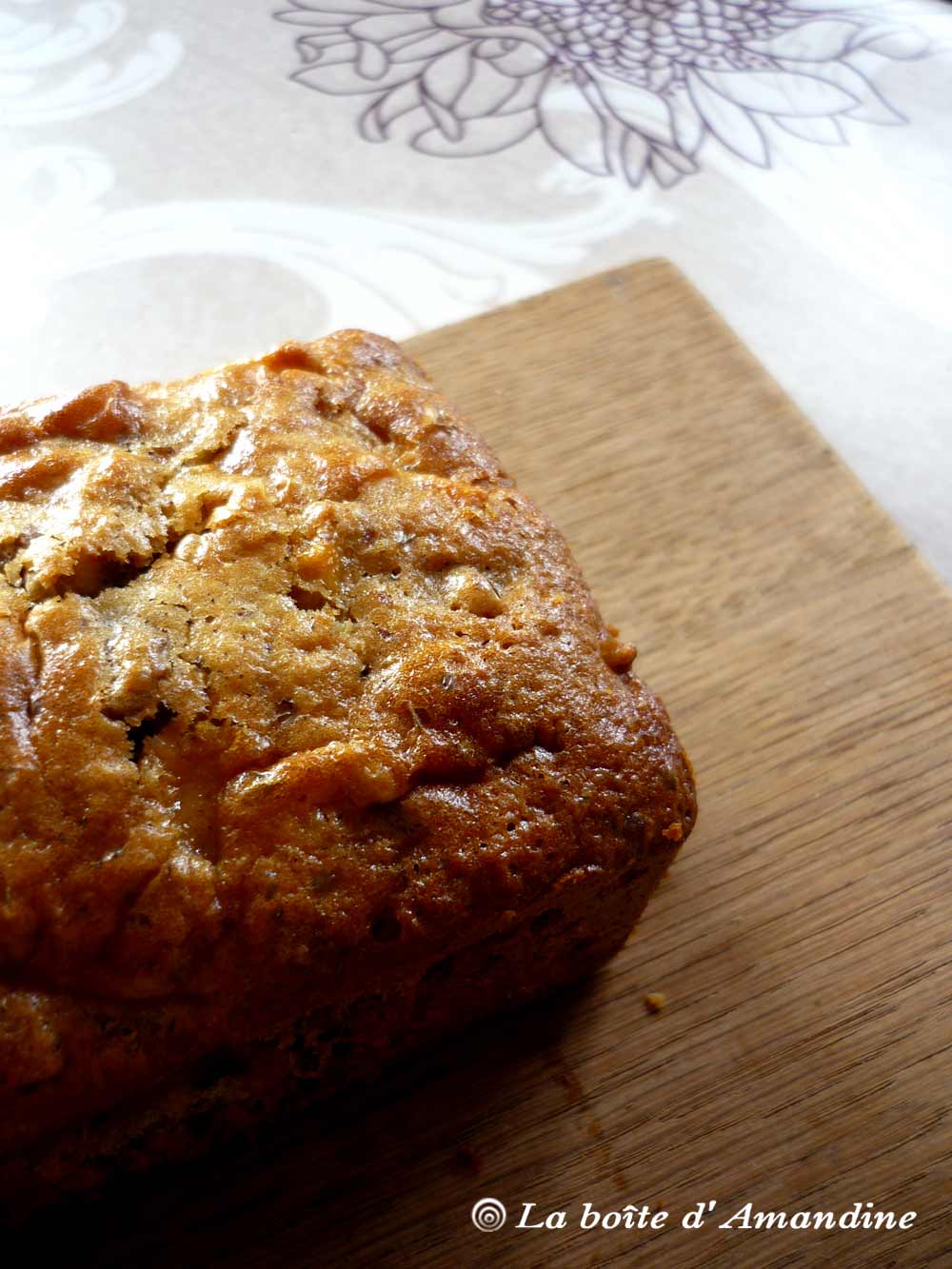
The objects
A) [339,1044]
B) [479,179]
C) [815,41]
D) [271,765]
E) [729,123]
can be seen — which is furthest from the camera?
[815,41]

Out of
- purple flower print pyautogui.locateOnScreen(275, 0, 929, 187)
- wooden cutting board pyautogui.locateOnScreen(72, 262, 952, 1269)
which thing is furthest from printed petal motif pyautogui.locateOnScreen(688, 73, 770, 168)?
wooden cutting board pyautogui.locateOnScreen(72, 262, 952, 1269)

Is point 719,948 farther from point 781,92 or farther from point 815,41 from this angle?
point 815,41

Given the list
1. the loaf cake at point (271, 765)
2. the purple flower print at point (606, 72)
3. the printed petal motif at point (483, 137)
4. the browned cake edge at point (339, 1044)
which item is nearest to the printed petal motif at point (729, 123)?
the purple flower print at point (606, 72)

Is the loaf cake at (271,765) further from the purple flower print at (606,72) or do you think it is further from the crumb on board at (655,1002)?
the purple flower print at (606,72)

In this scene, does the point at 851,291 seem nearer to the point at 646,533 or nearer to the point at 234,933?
the point at 646,533

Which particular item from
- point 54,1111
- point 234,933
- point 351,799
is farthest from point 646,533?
point 54,1111

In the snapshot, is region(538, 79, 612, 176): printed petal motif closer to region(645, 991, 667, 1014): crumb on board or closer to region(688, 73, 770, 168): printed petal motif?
region(688, 73, 770, 168): printed petal motif

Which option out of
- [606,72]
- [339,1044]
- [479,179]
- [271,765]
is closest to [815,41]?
[606,72]
